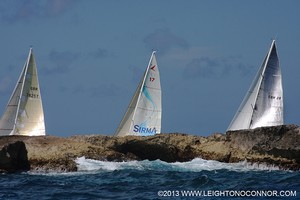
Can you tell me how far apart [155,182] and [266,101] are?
567 inches

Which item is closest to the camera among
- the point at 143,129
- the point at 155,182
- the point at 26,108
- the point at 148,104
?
the point at 155,182

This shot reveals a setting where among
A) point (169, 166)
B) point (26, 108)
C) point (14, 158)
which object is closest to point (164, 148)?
point (169, 166)

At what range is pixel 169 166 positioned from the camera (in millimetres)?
35250

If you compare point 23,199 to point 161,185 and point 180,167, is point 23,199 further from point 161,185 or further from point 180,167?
point 180,167

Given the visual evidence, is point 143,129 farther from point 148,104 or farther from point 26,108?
point 26,108

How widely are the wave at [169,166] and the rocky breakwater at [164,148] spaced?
0.32 m

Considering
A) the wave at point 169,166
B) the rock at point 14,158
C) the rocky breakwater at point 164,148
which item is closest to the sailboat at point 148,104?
the rocky breakwater at point 164,148

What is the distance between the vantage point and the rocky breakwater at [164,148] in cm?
3353

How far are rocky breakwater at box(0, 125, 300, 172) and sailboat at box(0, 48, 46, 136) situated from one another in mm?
6043

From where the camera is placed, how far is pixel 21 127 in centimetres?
4284

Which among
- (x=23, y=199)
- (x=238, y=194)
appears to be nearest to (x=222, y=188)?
(x=238, y=194)

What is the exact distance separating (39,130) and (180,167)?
1185 centimetres

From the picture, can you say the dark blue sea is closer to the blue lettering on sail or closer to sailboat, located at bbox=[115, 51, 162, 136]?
the blue lettering on sail

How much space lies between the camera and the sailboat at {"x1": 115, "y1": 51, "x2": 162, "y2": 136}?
4375 centimetres
